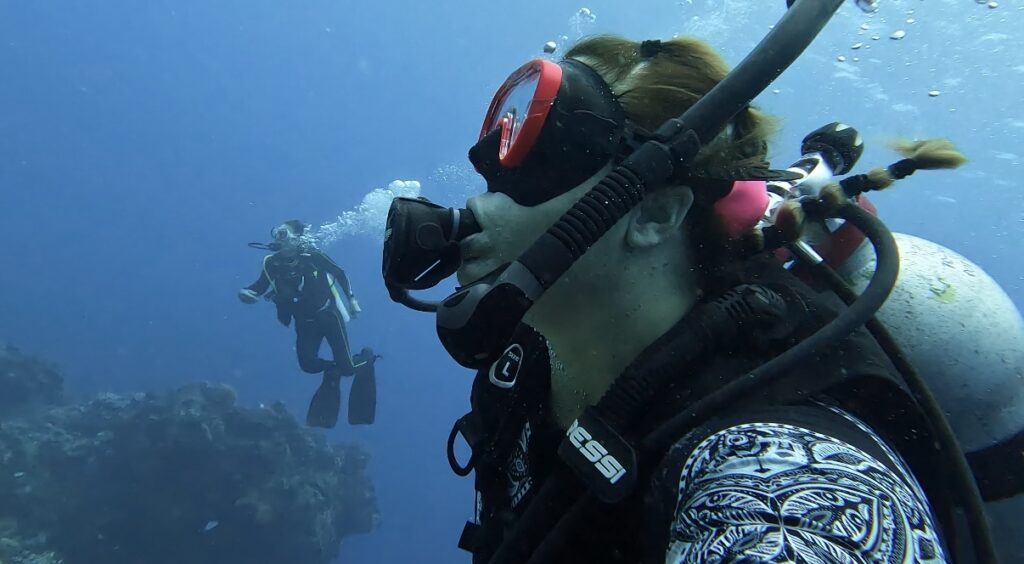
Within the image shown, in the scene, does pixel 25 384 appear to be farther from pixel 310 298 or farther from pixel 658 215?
pixel 658 215

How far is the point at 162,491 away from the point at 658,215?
634 inches

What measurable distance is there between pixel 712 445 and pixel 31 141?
122 m

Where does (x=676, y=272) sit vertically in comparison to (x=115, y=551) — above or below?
below

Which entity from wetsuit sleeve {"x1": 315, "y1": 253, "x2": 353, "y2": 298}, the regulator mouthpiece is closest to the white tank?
the regulator mouthpiece

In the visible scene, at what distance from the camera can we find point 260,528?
14539 mm

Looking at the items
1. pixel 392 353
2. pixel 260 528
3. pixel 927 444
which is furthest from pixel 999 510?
pixel 392 353

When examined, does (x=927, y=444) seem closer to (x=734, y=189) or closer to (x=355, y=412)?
(x=734, y=189)

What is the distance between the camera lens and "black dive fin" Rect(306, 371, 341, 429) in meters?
13.5

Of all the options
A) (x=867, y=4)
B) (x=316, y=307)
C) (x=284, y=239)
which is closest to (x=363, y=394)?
(x=316, y=307)

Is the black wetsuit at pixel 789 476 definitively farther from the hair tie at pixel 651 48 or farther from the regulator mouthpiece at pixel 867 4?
the regulator mouthpiece at pixel 867 4

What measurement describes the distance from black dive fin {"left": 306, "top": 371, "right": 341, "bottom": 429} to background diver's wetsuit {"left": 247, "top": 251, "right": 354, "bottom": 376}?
1.19 ft

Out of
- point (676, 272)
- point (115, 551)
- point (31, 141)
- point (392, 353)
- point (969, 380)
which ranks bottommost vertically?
point (969, 380)

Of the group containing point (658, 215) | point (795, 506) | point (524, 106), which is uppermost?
point (524, 106)

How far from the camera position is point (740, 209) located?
1.61m
